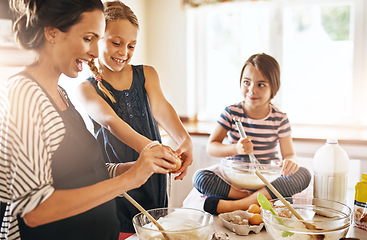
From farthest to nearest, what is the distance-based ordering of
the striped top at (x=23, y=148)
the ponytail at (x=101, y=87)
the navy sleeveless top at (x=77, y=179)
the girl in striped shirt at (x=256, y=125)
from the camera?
the girl in striped shirt at (x=256, y=125) < the ponytail at (x=101, y=87) < the navy sleeveless top at (x=77, y=179) < the striped top at (x=23, y=148)

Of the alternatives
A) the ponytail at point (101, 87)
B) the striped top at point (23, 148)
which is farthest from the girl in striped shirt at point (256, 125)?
the striped top at point (23, 148)

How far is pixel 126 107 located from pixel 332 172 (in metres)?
0.71

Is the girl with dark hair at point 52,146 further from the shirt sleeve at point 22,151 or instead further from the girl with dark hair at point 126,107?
the girl with dark hair at point 126,107

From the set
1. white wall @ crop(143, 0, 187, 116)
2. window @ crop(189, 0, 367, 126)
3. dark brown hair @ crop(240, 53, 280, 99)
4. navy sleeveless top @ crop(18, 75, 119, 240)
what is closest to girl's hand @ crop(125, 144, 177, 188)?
navy sleeveless top @ crop(18, 75, 119, 240)

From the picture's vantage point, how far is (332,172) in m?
1.14

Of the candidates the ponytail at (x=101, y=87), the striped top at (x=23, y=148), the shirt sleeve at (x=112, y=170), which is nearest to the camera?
the striped top at (x=23, y=148)

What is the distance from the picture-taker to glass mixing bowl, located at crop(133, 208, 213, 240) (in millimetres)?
757

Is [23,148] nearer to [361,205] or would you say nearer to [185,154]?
[185,154]

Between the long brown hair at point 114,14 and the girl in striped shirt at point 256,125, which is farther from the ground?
the long brown hair at point 114,14

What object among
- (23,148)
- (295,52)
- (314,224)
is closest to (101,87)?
(23,148)

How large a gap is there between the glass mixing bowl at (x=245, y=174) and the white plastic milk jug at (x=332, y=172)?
0.15m

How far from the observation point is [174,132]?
1.32 meters

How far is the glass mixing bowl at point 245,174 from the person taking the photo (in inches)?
48.0

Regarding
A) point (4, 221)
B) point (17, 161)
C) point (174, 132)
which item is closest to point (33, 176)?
point (17, 161)
